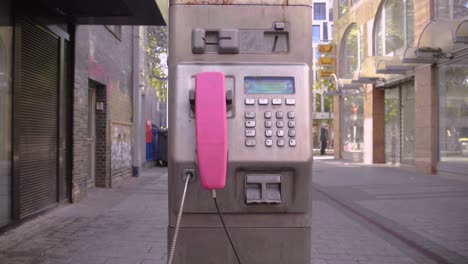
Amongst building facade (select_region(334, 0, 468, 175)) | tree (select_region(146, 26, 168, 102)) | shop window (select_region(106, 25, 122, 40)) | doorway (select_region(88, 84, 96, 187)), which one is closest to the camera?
doorway (select_region(88, 84, 96, 187))

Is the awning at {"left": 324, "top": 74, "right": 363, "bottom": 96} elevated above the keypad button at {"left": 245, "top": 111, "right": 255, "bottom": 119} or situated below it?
above

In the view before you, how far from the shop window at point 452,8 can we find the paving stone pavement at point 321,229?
5.52 metres

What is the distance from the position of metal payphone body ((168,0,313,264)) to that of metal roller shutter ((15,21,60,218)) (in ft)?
15.9

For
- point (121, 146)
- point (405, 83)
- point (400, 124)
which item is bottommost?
point (121, 146)

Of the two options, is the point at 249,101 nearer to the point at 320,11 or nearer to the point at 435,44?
the point at 435,44

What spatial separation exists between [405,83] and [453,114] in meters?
4.19

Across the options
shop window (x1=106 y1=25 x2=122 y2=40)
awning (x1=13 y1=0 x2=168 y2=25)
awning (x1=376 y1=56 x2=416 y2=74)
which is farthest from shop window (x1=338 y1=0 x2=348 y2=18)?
awning (x1=13 y1=0 x2=168 y2=25)

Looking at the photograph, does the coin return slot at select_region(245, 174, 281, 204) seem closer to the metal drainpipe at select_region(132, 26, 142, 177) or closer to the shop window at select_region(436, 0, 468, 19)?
the metal drainpipe at select_region(132, 26, 142, 177)

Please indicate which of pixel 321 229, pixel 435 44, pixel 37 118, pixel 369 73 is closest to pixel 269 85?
pixel 321 229

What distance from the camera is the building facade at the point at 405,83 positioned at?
13359mm

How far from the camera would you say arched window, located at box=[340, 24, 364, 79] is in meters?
21.4

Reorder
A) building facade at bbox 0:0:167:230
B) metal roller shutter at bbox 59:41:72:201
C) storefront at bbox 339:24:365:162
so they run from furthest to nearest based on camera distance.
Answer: storefront at bbox 339:24:365:162, metal roller shutter at bbox 59:41:72:201, building facade at bbox 0:0:167:230

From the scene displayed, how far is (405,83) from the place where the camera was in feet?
58.6

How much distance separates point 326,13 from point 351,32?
3629 centimetres
